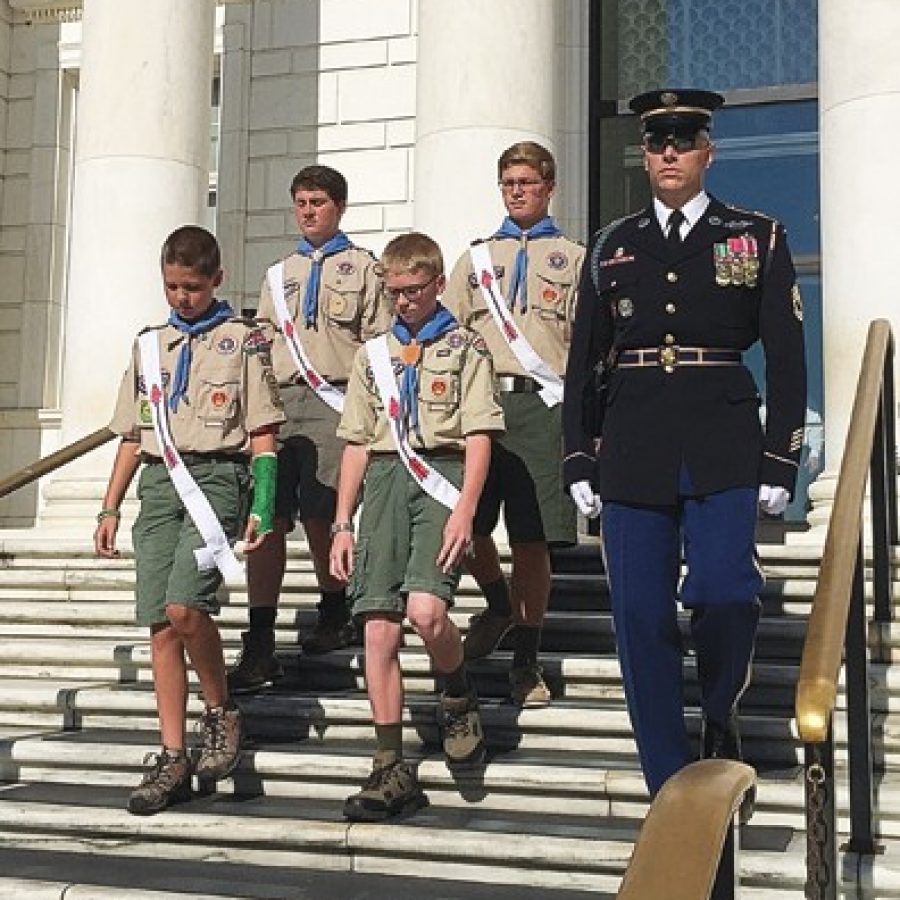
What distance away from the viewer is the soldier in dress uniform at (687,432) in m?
3.81

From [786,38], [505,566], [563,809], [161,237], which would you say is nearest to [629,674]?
[563,809]

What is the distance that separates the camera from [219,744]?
15.7ft

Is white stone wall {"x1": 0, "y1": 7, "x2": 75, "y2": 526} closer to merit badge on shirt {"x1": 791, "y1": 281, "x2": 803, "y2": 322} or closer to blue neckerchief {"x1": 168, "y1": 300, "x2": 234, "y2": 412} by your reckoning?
blue neckerchief {"x1": 168, "y1": 300, "x2": 234, "y2": 412}

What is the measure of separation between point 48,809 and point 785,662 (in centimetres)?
276

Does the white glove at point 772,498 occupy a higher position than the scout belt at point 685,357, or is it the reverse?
the scout belt at point 685,357

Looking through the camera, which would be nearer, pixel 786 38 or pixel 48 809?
pixel 48 809

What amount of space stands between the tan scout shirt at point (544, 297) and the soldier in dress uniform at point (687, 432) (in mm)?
1366

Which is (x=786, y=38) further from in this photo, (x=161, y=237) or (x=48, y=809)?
(x=48, y=809)

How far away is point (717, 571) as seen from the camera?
3.79 metres

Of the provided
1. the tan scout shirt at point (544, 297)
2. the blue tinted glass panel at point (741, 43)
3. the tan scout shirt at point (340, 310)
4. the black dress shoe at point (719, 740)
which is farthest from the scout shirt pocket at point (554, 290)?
the blue tinted glass panel at point (741, 43)

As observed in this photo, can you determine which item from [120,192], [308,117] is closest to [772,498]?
[120,192]

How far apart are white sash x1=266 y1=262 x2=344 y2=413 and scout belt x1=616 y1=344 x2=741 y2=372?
196 centimetres

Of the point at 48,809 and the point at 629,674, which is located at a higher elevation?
the point at 629,674

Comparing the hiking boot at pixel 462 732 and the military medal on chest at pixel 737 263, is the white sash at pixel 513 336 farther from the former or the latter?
the military medal on chest at pixel 737 263
